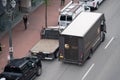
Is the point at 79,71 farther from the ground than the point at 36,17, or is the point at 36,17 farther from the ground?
the point at 36,17

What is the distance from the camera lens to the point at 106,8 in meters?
52.9

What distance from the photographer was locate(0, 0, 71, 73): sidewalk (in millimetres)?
39956

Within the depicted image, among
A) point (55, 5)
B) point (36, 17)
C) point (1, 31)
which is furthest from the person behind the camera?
point (55, 5)

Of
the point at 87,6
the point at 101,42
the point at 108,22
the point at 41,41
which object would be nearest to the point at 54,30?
the point at 41,41

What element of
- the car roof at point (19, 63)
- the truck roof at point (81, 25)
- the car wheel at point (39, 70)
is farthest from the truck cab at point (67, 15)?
the car roof at point (19, 63)

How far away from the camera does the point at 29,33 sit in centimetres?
4516

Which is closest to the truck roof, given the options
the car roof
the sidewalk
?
the car roof

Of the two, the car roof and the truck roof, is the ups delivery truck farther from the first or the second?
the car roof

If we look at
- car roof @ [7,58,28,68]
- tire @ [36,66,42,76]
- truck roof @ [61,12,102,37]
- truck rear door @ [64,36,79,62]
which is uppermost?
truck roof @ [61,12,102,37]

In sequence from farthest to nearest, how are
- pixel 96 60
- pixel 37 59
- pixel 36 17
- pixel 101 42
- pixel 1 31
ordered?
pixel 36 17, pixel 1 31, pixel 101 42, pixel 96 60, pixel 37 59

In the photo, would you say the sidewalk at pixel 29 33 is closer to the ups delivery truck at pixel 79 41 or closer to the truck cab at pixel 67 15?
the truck cab at pixel 67 15

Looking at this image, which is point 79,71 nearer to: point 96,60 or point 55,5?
point 96,60

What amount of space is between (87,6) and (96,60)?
14864 mm

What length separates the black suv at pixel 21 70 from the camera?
106 ft
